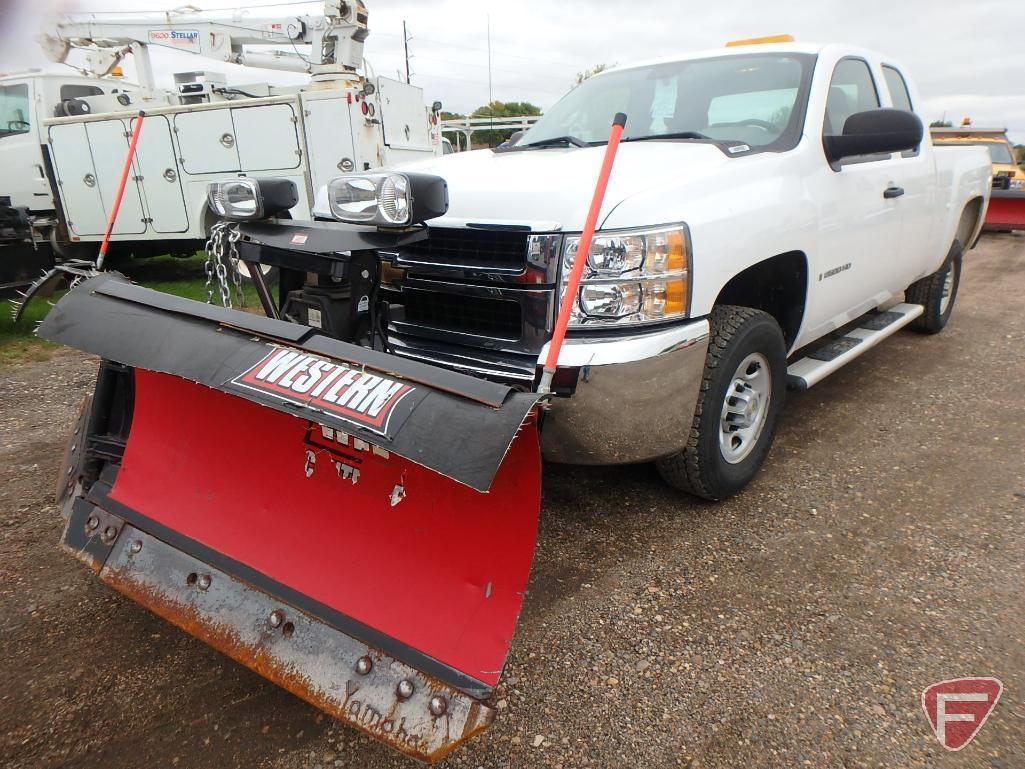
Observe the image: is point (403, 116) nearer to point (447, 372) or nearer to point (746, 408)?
point (746, 408)

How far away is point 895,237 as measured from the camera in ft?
12.6

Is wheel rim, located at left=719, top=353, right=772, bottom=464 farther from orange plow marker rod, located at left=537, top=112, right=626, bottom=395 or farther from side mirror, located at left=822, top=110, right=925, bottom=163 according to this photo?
orange plow marker rod, located at left=537, top=112, right=626, bottom=395

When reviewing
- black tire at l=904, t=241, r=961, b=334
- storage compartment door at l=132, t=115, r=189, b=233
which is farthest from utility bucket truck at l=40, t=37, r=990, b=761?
storage compartment door at l=132, t=115, r=189, b=233

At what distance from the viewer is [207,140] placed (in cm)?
761

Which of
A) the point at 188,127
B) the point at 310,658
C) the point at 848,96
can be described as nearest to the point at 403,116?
the point at 188,127

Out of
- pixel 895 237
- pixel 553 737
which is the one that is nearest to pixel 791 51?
pixel 895 237

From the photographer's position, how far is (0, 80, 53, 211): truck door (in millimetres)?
8234

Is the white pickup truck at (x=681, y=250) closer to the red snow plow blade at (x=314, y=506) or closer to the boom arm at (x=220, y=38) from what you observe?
the red snow plow blade at (x=314, y=506)

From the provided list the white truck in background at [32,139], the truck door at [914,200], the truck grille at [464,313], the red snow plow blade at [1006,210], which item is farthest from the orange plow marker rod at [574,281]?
the red snow plow blade at [1006,210]

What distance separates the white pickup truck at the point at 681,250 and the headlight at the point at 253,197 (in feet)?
0.89

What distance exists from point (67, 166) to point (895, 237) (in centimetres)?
888

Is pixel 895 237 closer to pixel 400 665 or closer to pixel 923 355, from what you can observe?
pixel 923 355

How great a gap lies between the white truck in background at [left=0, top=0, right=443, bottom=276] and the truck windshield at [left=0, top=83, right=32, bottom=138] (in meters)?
0.01

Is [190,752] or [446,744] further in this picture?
[190,752]
